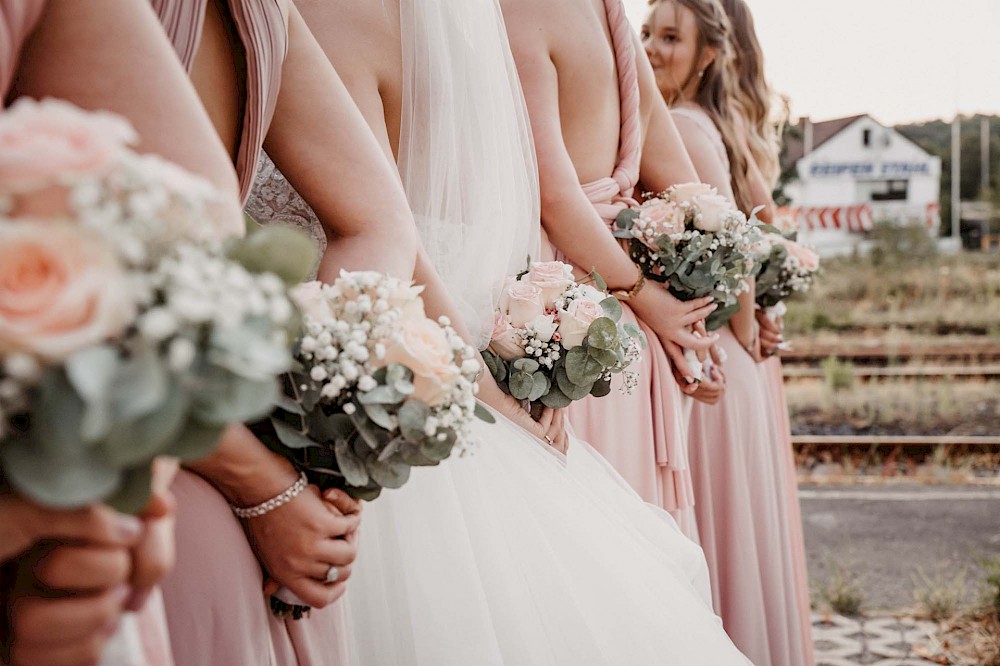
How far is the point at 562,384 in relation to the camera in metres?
2.50

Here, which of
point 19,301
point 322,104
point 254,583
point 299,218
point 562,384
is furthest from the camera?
point 562,384

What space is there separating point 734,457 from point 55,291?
11.2 feet

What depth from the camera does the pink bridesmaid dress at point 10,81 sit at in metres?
1.18

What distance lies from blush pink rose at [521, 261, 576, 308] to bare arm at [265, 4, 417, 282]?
22.8 inches

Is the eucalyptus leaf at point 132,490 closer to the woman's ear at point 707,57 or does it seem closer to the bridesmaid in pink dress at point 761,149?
the bridesmaid in pink dress at point 761,149

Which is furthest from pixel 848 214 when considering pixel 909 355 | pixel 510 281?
pixel 510 281

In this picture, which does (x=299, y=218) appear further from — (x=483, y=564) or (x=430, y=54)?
(x=483, y=564)

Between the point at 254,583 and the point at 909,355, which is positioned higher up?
the point at 254,583

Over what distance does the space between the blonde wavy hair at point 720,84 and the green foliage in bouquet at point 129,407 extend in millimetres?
3691

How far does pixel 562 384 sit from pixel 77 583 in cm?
158

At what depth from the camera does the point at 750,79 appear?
4676mm

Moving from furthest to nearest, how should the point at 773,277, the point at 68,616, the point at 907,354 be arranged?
the point at 907,354, the point at 773,277, the point at 68,616

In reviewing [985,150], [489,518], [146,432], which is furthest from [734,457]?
[985,150]

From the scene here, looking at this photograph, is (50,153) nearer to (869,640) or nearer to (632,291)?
(632,291)
